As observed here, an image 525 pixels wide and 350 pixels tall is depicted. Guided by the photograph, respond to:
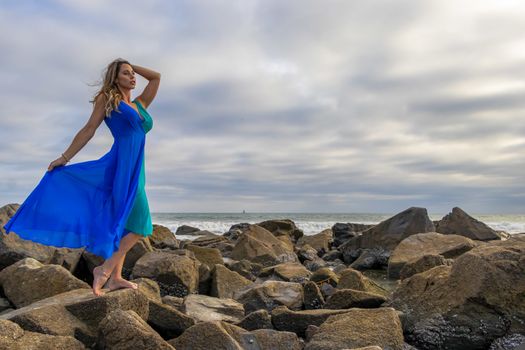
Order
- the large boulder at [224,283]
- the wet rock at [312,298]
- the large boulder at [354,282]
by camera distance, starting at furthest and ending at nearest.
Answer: the large boulder at [224,283]
the large boulder at [354,282]
the wet rock at [312,298]

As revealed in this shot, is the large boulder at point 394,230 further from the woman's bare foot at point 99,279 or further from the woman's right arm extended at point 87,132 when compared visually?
the woman's right arm extended at point 87,132

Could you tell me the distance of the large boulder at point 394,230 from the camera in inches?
512

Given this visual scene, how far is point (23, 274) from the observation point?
20.0 ft

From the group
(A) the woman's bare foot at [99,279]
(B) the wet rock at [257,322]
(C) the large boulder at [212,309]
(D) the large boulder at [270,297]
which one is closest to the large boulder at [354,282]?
(D) the large boulder at [270,297]

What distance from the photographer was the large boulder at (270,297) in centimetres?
641

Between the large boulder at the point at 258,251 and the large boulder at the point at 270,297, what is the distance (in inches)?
186

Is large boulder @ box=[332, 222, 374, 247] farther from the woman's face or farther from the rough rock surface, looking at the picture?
the woman's face

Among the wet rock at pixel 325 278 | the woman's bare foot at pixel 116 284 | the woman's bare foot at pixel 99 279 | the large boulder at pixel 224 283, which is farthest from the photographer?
the wet rock at pixel 325 278

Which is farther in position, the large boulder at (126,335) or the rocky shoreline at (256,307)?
the rocky shoreline at (256,307)

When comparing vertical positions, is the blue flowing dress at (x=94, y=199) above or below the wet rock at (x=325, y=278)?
above

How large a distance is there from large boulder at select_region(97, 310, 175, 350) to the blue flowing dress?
0.99 metres

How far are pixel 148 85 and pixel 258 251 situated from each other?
278 inches

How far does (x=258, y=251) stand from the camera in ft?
38.5

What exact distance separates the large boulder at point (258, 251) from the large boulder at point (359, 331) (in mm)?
6559
